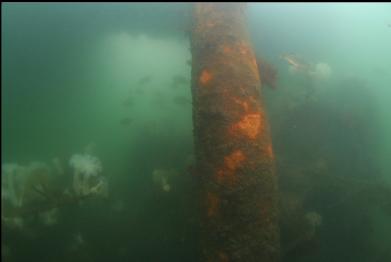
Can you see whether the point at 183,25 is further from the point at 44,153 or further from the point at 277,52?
the point at 44,153

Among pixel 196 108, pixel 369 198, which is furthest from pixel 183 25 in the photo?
pixel 369 198

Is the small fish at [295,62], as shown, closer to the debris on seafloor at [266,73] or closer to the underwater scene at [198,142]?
the underwater scene at [198,142]

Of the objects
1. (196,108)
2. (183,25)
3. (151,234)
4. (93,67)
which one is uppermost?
(183,25)

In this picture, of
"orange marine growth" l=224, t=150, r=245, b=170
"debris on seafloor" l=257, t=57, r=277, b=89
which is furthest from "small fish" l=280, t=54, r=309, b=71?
"orange marine growth" l=224, t=150, r=245, b=170

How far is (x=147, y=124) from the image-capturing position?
6625 millimetres

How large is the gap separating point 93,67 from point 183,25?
237cm

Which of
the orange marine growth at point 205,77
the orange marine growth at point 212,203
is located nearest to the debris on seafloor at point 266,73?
the orange marine growth at point 205,77

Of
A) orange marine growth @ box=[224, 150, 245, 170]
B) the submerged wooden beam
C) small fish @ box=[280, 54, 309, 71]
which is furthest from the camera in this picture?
small fish @ box=[280, 54, 309, 71]

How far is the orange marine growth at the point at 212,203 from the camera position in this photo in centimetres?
325

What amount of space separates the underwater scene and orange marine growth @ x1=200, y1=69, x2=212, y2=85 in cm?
3

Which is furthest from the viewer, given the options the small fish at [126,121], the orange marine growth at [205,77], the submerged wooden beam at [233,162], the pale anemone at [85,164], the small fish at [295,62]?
the small fish at [295,62]

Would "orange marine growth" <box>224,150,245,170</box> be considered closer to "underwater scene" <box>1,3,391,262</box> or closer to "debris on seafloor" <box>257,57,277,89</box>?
"underwater scene" <box>1,3,391,262</box>

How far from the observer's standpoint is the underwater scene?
3447mm

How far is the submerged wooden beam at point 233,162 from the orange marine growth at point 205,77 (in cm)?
1
